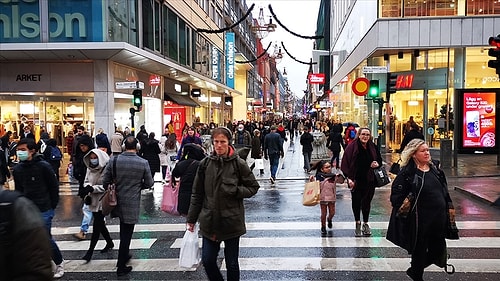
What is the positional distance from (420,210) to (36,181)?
14.6 feet

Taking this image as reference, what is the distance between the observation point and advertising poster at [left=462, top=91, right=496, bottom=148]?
20.6m

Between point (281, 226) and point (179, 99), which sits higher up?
point (179, 99)

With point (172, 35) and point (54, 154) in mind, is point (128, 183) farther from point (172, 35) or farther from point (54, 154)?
point (172, 35)

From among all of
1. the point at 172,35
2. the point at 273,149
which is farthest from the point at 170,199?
the point at 172,35

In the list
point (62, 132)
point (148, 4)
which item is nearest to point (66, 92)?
point (62, 132)

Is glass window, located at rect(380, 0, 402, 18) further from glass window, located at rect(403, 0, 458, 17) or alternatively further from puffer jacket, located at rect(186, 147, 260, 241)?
puffer jacket, located at rect(186, 147, 260, 241)

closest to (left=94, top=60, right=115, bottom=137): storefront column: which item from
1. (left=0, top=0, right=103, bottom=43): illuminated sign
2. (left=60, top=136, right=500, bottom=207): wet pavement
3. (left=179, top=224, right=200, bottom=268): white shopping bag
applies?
(left=0, top=0, right=103, bottom=43): illuminated sign

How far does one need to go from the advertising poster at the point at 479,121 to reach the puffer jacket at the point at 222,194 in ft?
60.1

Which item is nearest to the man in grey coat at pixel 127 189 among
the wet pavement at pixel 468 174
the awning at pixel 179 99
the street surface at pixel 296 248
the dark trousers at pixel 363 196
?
the street surface at pixel 296 248

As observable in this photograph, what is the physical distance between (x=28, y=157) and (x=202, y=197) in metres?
2.63

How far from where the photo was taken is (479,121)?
2059cm

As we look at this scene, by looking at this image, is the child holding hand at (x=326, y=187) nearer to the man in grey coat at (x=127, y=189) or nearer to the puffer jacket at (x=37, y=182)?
the man in grey coat at (x=127, y=189)

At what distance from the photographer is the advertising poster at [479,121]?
20562 millimetres

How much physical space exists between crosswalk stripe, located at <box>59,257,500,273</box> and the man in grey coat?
0.44 meters
